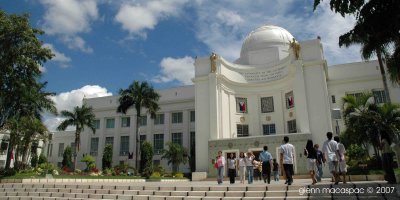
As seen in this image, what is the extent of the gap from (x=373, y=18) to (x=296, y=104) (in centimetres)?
2340

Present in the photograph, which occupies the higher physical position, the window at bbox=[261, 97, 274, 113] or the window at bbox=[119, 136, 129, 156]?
the window at bbox=[261, 97, 274, 113]

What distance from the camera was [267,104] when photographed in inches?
1389

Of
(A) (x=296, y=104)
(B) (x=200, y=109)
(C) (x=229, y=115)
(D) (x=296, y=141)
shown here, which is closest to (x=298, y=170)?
(D) (x=296, y=141)

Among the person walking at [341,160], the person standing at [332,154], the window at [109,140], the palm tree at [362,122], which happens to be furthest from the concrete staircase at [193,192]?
the window at [109,140]

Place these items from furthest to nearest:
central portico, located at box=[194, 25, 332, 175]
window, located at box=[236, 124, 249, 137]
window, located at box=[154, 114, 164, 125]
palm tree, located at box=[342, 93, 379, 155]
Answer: window, located at box=[154, 114, 164, 125], window, located at box=[236, 124, 249, 137], central portico, located at box=[194, 25, 332, 175], palm tree, located at box=[342, 93, 379, 155]

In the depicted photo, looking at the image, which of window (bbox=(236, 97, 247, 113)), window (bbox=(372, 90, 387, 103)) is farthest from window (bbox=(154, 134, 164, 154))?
window (bbox=(372, 90, 387, 103))

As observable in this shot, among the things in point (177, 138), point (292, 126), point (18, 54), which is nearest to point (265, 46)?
point (292, 126)

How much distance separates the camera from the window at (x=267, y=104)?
35031mm

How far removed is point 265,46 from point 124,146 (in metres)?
22.8

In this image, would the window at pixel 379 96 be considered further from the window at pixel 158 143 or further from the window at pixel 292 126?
the window at pixel 158 143

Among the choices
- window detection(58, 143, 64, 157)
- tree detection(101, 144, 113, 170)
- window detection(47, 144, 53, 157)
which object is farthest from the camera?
window detection(47, 144, 53, 157)

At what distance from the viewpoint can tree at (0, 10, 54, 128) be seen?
2106 cm

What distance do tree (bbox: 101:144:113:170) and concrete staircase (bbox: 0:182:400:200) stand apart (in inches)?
971

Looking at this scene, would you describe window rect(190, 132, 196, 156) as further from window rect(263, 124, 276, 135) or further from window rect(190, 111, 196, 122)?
window rect(263, 124, 276, 135)
